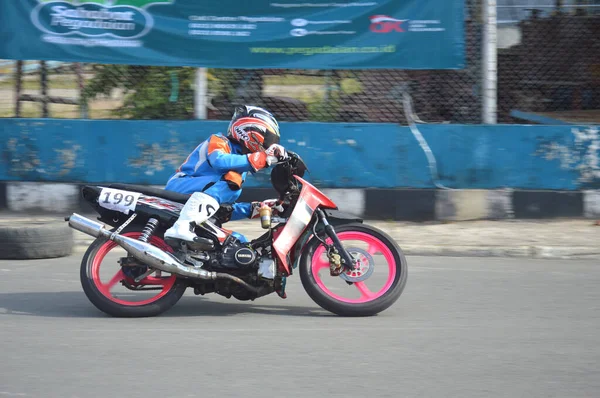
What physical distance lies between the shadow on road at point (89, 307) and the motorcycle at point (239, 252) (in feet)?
0.76

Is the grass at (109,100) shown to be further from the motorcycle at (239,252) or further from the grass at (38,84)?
the motorcycle at (239,252)

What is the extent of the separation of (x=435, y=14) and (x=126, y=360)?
604cm

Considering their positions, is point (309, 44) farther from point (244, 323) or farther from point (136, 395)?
point (136, 395)

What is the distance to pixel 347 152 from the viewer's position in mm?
9531

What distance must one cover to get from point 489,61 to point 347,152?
6.18 feet

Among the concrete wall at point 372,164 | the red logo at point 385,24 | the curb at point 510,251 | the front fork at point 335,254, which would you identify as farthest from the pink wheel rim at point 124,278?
the red logo at point 385,24

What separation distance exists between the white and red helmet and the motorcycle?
235mm

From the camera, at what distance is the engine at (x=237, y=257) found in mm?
5691

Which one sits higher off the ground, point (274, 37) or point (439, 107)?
point (274, 37)

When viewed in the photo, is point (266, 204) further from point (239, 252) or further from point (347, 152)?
point (347, 152)

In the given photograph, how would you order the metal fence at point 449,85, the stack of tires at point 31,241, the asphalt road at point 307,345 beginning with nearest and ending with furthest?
the asphalt road at point 307,345, the stack of tires at point 31,241, the metal fence at point 449,85

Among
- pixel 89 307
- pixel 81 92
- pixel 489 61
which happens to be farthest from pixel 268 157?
pixel 81 92

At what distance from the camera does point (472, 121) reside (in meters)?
9.69

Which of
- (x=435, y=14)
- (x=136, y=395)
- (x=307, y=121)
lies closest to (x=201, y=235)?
(x=136, y=395)
